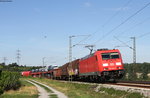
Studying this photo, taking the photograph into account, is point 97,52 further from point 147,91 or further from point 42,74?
point 42,74

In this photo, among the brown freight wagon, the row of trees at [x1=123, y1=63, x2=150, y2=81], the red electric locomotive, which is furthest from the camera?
the row of trees at [x1=123, y1=63, x2=150, y2=81]

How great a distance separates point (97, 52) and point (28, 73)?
11487 cm

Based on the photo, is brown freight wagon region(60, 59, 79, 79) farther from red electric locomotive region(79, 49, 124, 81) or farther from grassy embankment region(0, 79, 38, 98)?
grassy embankment region(0, 79, 38, 98)

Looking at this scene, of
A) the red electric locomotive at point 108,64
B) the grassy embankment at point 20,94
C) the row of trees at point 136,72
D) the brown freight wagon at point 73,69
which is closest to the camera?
the grassy embankment at point 20,94

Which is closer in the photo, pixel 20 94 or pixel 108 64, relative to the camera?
pixel 20 94

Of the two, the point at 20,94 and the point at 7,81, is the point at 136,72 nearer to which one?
the point at 7,81

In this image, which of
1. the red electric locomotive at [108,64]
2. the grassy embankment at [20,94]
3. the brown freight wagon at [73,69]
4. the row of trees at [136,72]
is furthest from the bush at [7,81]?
the row of trees at [136,72]

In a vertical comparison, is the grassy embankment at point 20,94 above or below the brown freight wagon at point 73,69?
below

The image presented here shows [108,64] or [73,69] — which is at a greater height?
[108,64]

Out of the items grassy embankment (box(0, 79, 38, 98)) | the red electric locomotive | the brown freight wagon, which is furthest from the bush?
the brown freight wagon

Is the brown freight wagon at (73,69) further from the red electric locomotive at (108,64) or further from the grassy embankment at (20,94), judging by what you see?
the grassy embankment at (20,94)

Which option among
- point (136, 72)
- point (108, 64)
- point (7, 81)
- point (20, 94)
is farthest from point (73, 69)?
point (20, 94)

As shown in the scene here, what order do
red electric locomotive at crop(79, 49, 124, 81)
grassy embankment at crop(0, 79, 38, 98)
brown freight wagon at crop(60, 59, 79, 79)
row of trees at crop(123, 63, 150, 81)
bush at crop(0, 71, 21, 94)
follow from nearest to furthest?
grassy embankment at crop(0, 79, 38, 98), bush at crop(0, 71, 21, 94), red electric locomotive at crop(79, 49, 124, 81), brown freight wagon at crop(60, 59, 79, 79), row of trees at crop(123, 63, 150, 81)

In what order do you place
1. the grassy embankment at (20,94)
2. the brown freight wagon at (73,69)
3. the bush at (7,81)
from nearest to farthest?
the grassy embankment at (20,94), the bush at (7,81), the brown freight wagon at (73,69)
